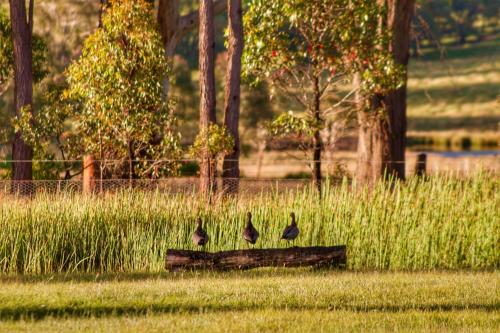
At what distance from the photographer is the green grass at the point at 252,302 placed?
445 inches

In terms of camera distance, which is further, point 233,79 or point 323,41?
point 323,41

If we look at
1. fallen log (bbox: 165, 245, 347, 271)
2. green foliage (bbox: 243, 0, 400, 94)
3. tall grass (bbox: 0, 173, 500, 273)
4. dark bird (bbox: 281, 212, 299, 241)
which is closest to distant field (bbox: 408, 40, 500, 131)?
green foliage (bbox: 243, 0, 400, 94)

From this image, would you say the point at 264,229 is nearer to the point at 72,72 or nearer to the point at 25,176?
the point at 72,72

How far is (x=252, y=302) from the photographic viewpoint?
1275 centimetres

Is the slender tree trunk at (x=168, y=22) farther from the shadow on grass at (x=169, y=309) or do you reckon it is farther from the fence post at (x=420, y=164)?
the shadow on grass at (x=169, y=309)

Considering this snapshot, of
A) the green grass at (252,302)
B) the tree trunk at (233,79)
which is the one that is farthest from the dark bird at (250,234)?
the tree trunk at (233,79)

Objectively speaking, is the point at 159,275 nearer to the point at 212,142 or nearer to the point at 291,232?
the point at 291,232

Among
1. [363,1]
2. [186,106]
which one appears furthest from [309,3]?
[186,106]

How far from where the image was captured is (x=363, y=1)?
78.6 ft

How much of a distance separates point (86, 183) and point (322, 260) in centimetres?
649

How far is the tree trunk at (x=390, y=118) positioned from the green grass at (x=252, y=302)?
9.03 m

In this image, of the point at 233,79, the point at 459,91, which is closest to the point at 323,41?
the point at 233,79

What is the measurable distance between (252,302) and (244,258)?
10.5 ft

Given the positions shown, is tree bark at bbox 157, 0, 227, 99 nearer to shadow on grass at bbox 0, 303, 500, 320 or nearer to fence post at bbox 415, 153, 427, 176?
fence post at bbox 415, 153, 427, 176
